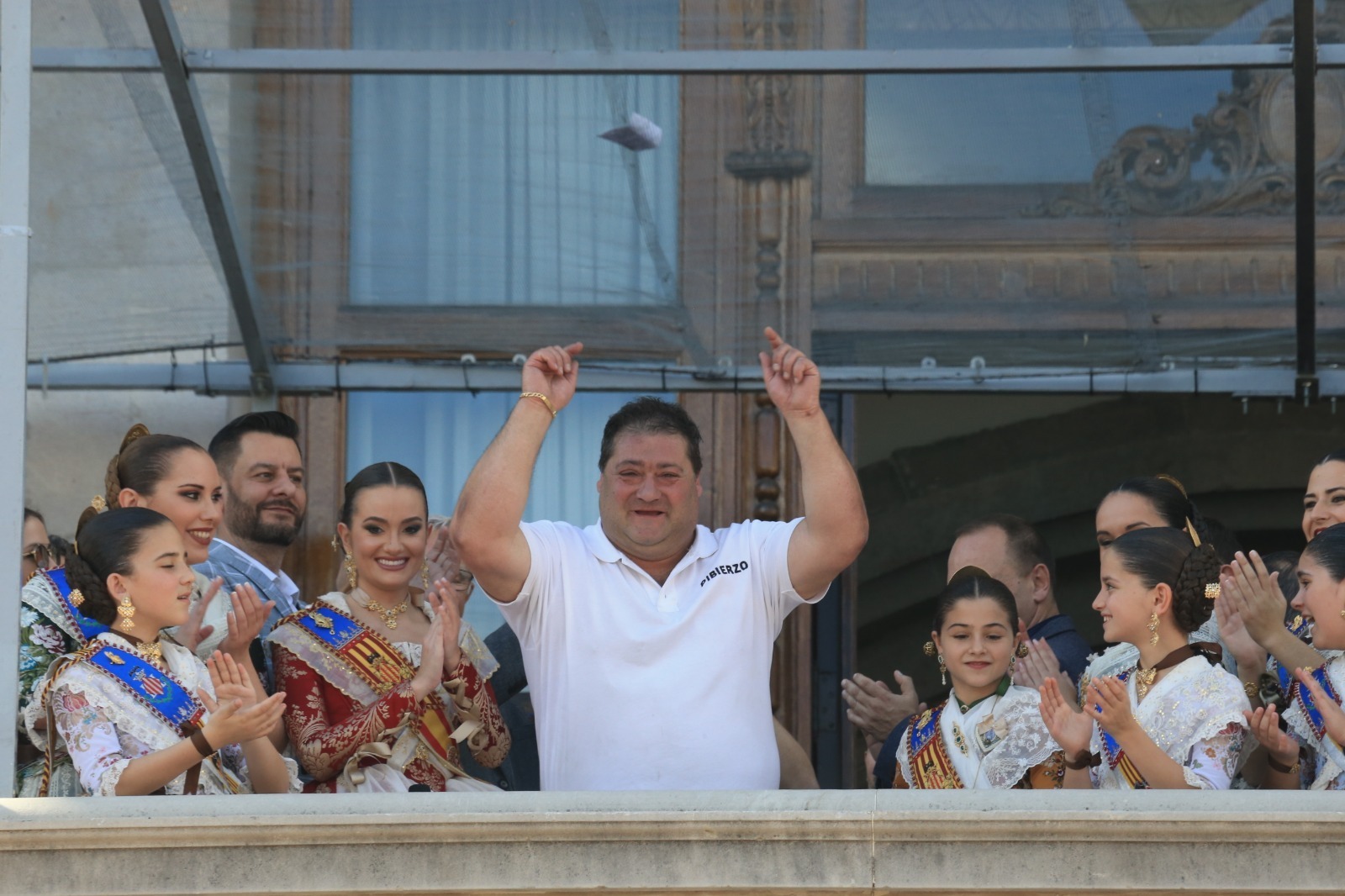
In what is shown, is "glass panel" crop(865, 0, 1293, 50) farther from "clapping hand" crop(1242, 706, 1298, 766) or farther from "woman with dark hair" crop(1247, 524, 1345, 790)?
"clapping hand" crop(1242, 706, 1298, 766)

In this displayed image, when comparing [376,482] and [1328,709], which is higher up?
[376,482]

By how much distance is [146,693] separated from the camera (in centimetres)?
392

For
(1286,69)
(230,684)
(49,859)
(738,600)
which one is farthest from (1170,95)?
(49,859)

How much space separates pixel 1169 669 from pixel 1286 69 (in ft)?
7.15

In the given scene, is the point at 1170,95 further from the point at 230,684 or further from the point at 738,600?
the point at 230,684

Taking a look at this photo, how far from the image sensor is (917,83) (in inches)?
227

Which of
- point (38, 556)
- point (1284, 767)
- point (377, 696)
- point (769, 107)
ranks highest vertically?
point (769, 107)

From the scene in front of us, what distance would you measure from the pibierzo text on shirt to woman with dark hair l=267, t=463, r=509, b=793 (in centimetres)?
55

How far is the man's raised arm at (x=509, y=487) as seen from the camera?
4.30 m

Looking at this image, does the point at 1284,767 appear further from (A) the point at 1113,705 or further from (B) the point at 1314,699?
(A) the point at 1113,705

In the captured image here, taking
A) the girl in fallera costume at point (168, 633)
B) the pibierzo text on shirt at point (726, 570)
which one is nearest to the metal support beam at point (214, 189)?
the girl in fallera costume at point (168, 633)

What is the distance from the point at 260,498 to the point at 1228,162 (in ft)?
9.41

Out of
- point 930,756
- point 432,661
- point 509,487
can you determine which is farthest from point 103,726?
point 930,756

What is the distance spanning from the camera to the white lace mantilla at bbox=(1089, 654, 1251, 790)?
12.8 feet
